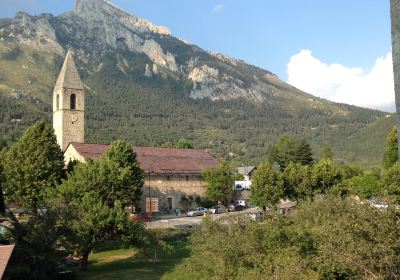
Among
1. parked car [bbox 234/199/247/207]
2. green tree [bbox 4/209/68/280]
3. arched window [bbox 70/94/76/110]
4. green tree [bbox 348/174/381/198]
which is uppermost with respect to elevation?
arched window [bbox 70/94/76/110]

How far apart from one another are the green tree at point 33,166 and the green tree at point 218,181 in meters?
22.1

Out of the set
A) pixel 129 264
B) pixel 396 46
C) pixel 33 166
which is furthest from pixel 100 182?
pixel 396 46

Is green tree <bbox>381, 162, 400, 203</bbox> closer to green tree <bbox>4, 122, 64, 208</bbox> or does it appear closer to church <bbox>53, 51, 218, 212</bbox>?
church <bbox>53, 51, 218, 212</bbox>

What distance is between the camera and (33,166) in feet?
166

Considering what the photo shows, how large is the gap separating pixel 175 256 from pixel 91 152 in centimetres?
2749

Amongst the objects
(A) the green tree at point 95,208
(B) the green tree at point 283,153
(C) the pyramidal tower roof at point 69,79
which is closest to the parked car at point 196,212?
(A) the green tree at point 95,208

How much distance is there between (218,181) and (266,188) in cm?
1078

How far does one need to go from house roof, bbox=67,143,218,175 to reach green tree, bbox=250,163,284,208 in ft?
42.9

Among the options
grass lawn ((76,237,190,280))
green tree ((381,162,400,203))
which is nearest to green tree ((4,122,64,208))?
grass lawn ((76,237,190,280))

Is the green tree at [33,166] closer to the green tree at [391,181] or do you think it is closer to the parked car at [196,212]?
the parked car at [196,212]

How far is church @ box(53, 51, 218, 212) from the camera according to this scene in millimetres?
66688

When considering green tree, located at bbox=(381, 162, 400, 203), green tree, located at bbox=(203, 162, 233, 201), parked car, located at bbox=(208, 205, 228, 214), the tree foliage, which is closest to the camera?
the tree foliage

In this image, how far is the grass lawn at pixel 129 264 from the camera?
34.5 m

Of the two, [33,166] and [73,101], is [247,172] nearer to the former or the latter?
[73,101]
